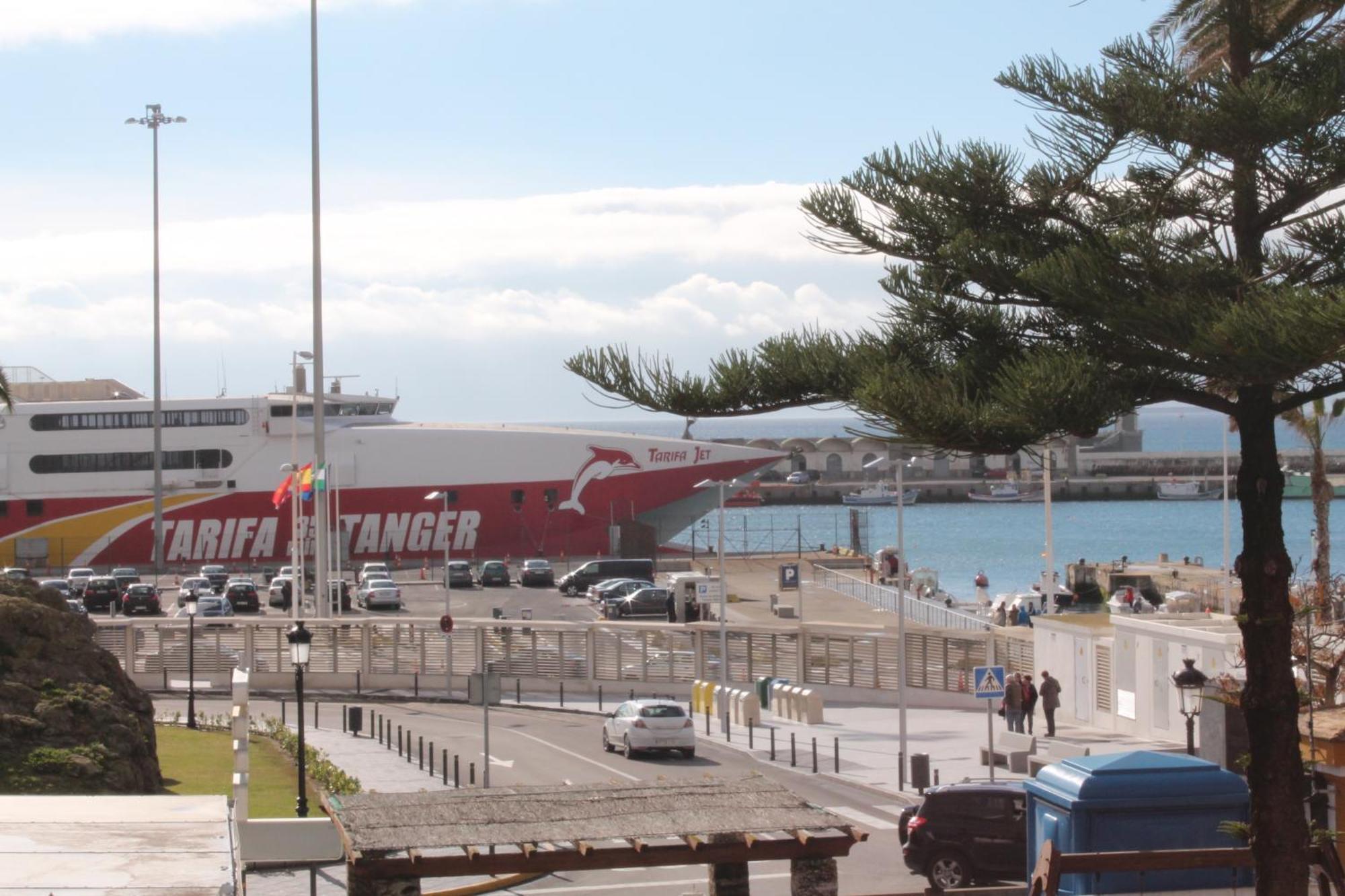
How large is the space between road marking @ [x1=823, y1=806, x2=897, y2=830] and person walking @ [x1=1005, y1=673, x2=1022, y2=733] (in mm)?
6954

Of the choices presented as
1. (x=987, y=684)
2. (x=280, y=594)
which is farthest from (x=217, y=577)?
(x=987, y=684)

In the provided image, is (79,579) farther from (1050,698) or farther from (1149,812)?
(1149,812)

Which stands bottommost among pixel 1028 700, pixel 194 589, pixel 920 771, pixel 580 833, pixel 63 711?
pixel 920 771

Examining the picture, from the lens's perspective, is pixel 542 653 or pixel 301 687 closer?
pixel 301 687

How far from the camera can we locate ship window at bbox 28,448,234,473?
76875 millimetres

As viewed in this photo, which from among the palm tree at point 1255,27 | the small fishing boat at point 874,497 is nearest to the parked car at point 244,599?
the palm tree at point 1255,27

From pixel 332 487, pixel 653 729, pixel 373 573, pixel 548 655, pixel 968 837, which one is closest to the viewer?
pixel 968 837

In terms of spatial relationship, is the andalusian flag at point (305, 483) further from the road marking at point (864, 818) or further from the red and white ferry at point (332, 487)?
the red and white ferry at point (332, 487)

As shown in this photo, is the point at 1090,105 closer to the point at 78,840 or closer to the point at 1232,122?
the point at 1232,122

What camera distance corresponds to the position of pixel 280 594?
56969mm

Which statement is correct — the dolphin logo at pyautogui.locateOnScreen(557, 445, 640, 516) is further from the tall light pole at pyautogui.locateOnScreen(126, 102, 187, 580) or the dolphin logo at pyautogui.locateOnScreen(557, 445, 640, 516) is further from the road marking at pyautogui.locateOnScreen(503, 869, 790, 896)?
the road marking at pyautogui.locateOnScreen(503, 869, 790, 896)

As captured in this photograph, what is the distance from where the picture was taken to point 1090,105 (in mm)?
8492

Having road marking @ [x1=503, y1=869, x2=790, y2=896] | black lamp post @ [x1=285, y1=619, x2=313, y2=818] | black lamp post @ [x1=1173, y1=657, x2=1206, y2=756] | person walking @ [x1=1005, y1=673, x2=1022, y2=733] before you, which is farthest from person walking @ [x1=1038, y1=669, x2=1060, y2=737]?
black lamp post @ [x1=285, y1=619, x2=313, y2=818]

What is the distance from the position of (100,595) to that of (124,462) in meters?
23.7
